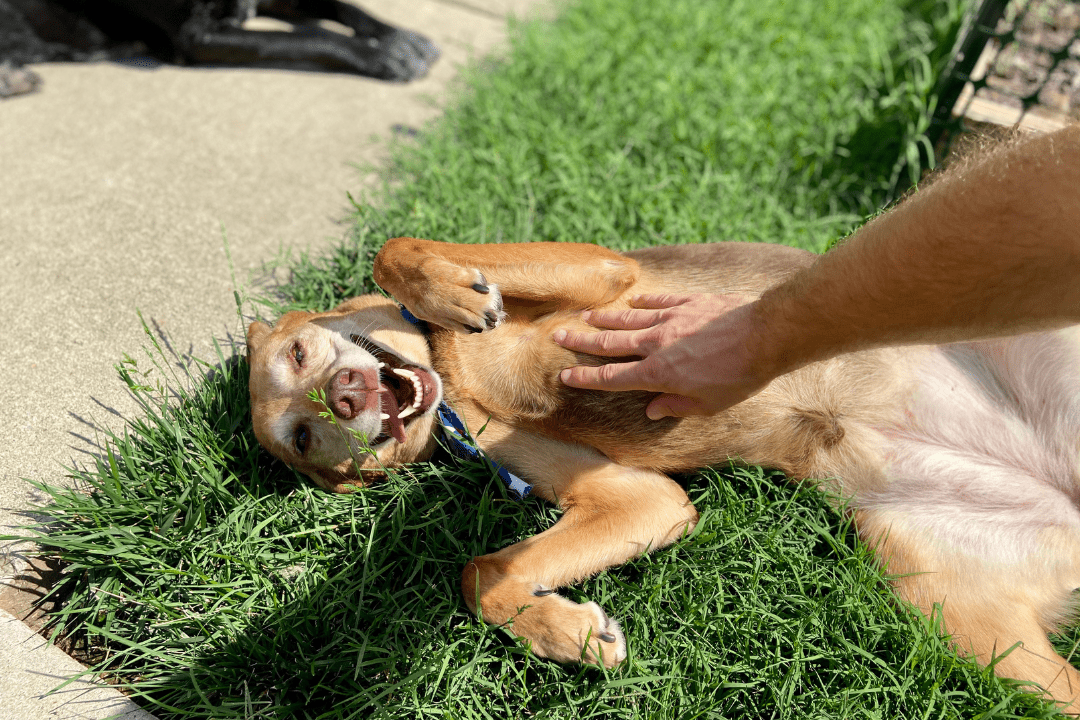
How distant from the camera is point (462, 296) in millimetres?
2283

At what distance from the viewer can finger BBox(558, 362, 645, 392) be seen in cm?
221

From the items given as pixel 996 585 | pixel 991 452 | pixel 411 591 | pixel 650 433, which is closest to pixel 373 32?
pixel 650 433

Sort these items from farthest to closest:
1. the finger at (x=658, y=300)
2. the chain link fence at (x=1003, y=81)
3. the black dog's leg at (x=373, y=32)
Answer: the black dog's leg at (x=373, y=32)
the chain link fence at (x=1003, y=81)
the finger at (x=658, y=300)

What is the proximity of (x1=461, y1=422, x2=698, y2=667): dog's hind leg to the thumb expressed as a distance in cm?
30

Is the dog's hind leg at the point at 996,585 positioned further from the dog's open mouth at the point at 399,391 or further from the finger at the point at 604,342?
the dog's open mouth at the point at 399,391

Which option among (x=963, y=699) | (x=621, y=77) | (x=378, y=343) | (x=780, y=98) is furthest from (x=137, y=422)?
(x=780, y=98)

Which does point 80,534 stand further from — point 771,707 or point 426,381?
point 771,707

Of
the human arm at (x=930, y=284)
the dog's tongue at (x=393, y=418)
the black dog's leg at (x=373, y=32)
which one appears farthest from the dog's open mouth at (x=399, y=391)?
the black dog's leg at (x=373, y=32)

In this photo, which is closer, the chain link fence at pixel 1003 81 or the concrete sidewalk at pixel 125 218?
the concrete sidewalk at pixel 125 218

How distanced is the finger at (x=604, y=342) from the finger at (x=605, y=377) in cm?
6

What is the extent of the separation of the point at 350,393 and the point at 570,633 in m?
1.11

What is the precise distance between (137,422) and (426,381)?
1.14m

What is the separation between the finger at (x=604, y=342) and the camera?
2.25 meters

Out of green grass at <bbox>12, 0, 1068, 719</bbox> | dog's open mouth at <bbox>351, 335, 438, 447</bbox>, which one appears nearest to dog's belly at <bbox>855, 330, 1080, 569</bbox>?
green grass at <bbox>12, 0, 1068, 719</bbox>
